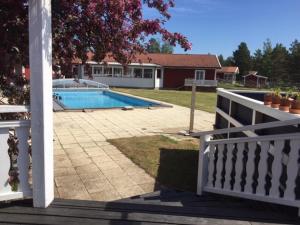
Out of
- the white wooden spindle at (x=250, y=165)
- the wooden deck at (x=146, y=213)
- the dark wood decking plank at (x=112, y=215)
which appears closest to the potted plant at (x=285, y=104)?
the white wooden spindle at (x=250, y=165)

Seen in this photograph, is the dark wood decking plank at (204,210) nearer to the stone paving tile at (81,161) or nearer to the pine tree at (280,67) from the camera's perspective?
the stone paving tile at (81,161)

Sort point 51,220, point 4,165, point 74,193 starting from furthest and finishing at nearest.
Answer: point 74,193 < point 4,165 < point 51,220

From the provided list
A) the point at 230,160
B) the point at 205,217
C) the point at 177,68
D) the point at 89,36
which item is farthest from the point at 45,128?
the point at 177,68

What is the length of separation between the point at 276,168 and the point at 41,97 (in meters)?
2.43

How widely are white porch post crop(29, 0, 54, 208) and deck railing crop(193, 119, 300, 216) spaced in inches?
78.4

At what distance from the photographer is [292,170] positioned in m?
2.98

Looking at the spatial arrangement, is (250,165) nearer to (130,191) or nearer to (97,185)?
(130,191)

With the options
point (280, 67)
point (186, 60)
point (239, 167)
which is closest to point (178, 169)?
point (239, 167)

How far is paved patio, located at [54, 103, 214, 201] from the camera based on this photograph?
182 inches

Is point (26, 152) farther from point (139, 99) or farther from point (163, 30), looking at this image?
point (139, 99)

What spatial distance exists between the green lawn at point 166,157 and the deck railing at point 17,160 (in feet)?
7.54

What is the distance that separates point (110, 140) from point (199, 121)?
4.73m

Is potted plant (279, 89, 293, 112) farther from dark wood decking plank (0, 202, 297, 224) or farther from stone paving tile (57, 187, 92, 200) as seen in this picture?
stone paving tile (57, 187, 92, 200)

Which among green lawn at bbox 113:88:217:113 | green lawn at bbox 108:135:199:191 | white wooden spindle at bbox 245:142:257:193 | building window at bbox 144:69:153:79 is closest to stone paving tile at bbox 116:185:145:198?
green lawn at bbox 108:135:199:191
